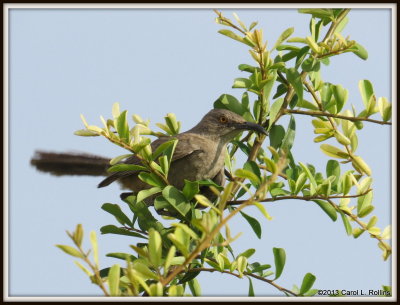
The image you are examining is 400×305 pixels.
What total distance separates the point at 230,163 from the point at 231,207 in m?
0.76

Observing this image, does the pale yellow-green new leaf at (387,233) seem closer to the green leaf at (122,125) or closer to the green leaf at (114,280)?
the green leaf at (122,125)

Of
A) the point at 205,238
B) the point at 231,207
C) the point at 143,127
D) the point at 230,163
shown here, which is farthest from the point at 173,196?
the point at 205,238

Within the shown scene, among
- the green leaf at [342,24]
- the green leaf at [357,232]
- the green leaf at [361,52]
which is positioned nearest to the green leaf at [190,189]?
the green leaf at [357,232]

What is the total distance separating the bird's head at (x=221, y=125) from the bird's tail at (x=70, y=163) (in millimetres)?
1102

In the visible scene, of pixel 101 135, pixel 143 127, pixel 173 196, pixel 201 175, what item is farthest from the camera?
pixel 201 175

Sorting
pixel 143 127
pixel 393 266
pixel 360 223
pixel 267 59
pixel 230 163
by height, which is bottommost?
pixel 393 266

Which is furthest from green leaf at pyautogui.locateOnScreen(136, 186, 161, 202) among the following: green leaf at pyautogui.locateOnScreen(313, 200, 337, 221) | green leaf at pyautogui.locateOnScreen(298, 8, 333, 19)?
green leaf at pyautogui.locateOnScreen(298, 8, 333, 19)

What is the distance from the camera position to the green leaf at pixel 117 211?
13.4 ft

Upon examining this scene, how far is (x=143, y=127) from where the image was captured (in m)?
4.32

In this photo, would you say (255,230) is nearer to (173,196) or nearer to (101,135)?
(173,196)

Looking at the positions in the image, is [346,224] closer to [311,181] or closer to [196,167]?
[311,181]

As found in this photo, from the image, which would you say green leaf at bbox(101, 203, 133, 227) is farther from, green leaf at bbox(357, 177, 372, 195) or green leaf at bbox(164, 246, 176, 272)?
green leaf at bbox(164, 246, 176, 272)

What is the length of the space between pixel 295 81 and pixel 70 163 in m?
3.05

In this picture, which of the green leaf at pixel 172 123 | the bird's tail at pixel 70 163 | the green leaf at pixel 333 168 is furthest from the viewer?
the bird's tail at pixel 70 163
